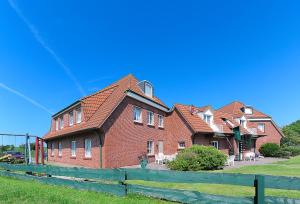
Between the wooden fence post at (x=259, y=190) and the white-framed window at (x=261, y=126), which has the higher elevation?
the white-framed window at (x=261, y=126)

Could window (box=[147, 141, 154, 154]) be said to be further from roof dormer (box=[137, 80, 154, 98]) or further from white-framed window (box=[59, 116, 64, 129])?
white-framed window (box=[59, 116, 64, 129])

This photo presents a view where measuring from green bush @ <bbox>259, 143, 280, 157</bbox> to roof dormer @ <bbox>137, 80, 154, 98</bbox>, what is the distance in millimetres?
21655

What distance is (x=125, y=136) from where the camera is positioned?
2486 centimetres

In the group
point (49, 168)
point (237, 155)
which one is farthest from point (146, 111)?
point (49, 168)

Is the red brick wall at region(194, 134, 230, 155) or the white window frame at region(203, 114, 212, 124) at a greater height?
the white window frame at region(203, 114, 212, 124)

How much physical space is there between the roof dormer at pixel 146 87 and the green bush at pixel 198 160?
32.6 ft

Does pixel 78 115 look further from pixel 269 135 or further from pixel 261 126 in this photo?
pixel 269 135

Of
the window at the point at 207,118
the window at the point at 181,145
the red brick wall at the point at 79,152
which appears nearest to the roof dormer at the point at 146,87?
the window at the point at 181,145

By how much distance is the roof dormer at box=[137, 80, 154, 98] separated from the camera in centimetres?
3006

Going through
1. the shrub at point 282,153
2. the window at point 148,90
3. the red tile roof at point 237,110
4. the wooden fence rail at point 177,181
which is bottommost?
the shrub at point 282,153

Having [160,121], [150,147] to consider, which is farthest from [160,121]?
[150,147]

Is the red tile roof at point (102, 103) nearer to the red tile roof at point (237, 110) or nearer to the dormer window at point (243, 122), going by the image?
the dormer window at point (243, 122)

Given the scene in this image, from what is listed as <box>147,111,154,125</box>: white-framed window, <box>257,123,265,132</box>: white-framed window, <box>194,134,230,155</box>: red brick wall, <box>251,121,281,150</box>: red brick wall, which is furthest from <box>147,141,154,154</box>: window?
<box>257,123,265,132</box>: white-framed window

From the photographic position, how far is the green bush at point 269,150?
4259 centimetres
